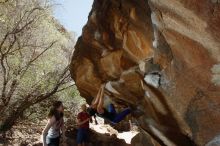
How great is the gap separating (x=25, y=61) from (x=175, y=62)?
39.6ft

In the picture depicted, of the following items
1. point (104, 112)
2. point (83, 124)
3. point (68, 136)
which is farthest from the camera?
point (68, 136)

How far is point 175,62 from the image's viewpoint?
7.49 m

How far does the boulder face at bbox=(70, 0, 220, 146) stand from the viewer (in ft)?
21.9

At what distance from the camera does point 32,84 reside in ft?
60.5

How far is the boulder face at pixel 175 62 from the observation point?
262 inches

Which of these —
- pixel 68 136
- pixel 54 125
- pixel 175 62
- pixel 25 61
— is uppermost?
pixel 25 61

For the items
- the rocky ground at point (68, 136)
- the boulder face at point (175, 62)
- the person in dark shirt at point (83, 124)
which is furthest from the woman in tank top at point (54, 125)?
the rocky ground at point (68, 136)

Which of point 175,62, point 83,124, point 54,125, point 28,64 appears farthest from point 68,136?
point 175,62

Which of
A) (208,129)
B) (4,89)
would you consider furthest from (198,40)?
(4,89)

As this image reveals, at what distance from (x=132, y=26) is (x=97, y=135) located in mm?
5862

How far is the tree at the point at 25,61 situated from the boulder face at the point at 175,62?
21.3ft

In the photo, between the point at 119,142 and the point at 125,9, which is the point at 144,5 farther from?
the point at 119,142

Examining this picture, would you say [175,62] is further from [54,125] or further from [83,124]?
[83,124]

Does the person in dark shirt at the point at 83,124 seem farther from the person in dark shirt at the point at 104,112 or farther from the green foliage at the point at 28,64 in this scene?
the green foliage at the point at 28,64
